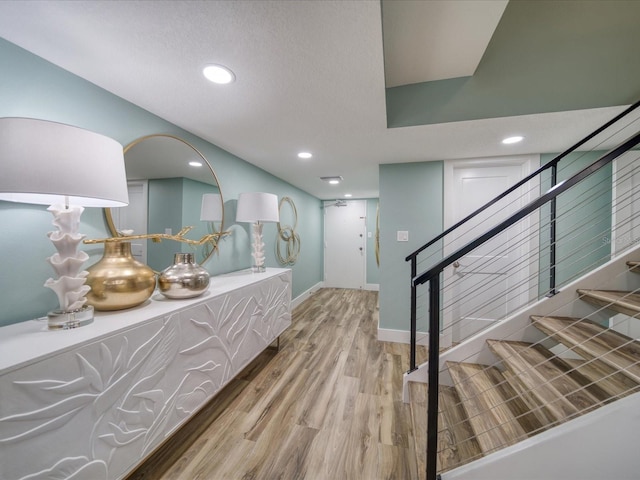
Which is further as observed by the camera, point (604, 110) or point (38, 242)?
point (604, 110)

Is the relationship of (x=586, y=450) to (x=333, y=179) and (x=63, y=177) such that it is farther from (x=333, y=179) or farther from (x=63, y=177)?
(x=333, y=179)

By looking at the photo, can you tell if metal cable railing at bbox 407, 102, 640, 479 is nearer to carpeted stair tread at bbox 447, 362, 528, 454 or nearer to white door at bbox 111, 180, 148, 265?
carpeted stair tread at bbox 447, 362, 528, 454

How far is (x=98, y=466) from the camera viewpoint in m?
0.86

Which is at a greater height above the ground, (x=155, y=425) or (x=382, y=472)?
(x=155, y=425)

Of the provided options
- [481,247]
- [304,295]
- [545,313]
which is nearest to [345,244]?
[304,295]

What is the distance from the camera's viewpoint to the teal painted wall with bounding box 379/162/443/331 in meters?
2.58

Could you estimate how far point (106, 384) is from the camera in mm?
876

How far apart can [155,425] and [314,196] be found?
4.21m

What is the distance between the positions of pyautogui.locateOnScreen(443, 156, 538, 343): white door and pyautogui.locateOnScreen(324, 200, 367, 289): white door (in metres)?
2.47

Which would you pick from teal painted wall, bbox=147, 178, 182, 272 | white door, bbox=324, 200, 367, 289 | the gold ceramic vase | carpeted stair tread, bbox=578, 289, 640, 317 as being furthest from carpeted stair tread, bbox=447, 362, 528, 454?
white door, bbox=324, 200, 367, 289

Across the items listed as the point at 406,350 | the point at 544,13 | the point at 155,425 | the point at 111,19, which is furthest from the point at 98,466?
the point at 544,13

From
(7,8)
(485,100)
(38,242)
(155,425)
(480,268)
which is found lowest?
(155,425)

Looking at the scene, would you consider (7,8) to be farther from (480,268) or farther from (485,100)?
(480,268)

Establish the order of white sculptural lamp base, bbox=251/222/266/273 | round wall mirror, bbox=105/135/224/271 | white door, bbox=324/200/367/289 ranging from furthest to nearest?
white door, bbox=324/200/367/289 → white sculptural lamp base, bbox=251/222/266/273 → round wall mirror, bbox=105/135/224/271
